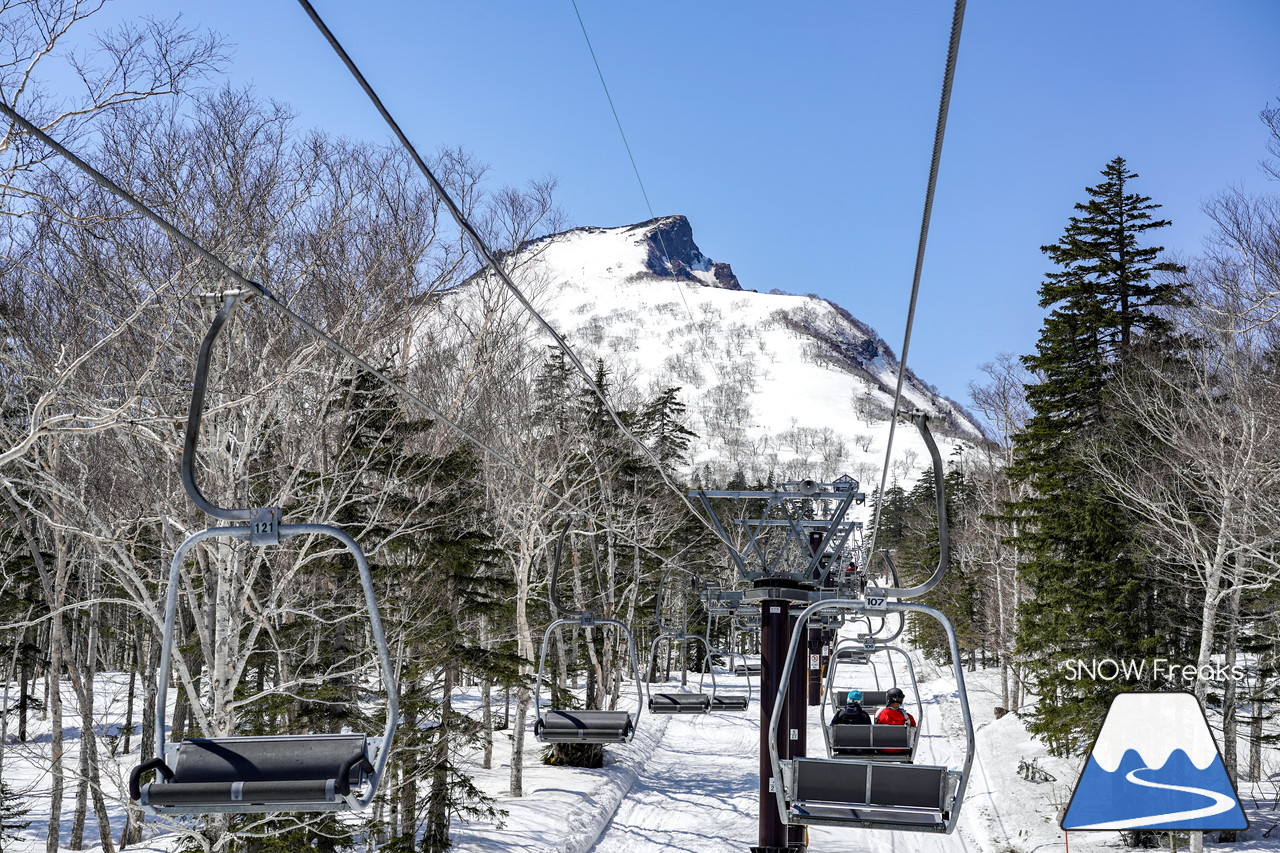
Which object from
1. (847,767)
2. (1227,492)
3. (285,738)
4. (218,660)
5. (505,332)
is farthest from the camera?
(505,332)

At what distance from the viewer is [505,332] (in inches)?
838

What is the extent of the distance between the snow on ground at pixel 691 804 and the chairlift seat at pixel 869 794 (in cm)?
613

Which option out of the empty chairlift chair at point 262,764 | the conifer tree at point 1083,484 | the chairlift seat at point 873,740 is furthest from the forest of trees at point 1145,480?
the empty chairlift chair at point 262,764

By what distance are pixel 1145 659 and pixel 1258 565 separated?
3.26m

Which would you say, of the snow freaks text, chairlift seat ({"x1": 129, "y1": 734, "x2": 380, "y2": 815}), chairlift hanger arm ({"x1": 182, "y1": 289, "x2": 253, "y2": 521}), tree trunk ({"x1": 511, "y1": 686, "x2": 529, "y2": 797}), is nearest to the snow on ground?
tree trunk ({"x1": 511, "y1": 686, "x2": 529, "y2": 797})

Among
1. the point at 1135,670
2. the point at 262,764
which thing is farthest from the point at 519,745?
the point at 262,764

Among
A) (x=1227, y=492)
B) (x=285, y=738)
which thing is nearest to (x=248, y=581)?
(x=285, y=738)

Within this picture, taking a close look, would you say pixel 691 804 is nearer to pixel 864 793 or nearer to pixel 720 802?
pixel 720 802

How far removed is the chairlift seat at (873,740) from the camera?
13148 mm

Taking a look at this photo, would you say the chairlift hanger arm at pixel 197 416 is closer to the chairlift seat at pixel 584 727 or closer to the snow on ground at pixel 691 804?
the chairlift seat at pixel 584 727

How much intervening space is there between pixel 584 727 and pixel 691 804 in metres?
12.9

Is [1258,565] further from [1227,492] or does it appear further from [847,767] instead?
[847,767]

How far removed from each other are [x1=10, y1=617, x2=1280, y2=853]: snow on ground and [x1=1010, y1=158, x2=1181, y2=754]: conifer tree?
2.12 m

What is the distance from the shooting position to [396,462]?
52.0 ft
